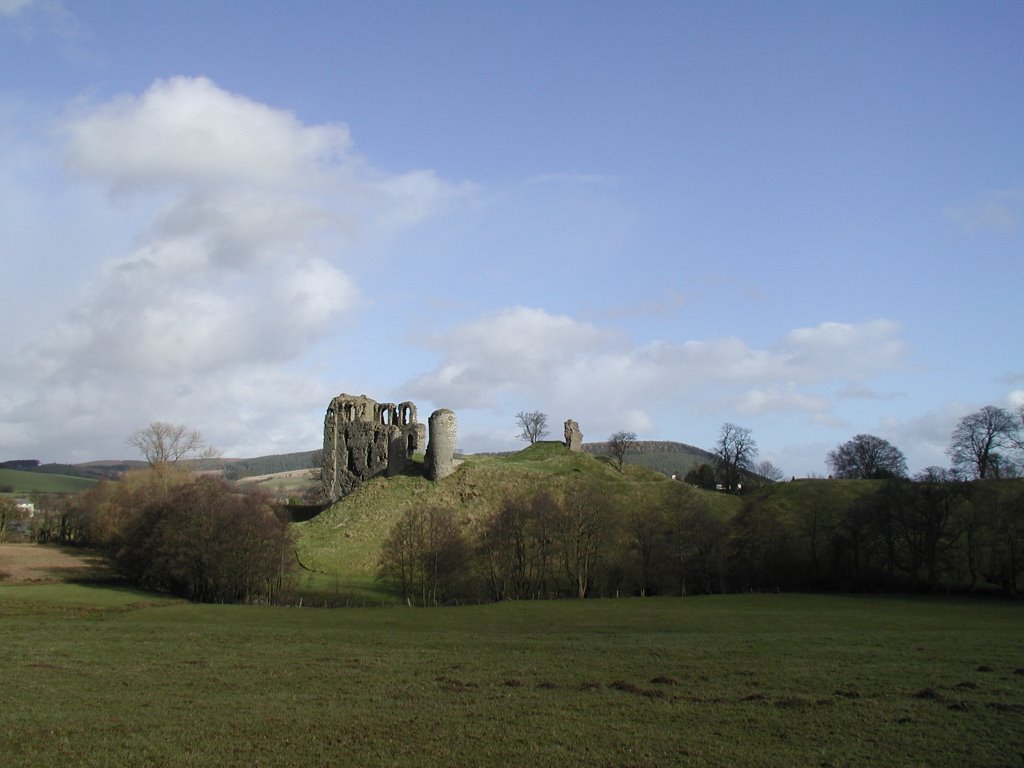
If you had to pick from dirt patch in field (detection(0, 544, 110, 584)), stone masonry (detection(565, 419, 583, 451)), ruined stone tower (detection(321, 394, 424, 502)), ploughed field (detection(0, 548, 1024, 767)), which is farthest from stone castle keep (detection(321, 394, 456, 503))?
ploughed field (detection(0, 548, 1024, 767))

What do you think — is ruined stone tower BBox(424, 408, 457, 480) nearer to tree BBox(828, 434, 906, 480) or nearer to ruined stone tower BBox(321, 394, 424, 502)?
ruined stone tower BBox(321, 394, 424, 502)

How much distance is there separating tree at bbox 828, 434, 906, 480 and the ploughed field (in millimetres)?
89179

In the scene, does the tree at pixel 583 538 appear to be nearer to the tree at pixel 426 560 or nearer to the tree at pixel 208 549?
the tree at pixel 426 560

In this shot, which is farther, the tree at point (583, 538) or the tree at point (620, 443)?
the tree at point (620, 443)

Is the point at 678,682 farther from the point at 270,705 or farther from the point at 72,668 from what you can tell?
the point at 72,668

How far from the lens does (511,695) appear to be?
767 inches

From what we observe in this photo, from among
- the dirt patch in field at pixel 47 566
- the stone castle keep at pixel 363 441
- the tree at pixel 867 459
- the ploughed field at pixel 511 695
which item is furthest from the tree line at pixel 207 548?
the tree at pixel 867 459

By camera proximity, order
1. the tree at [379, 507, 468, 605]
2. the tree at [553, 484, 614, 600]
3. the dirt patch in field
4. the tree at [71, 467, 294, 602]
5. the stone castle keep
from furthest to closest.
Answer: the stone castle keep
the tree at [553, 484, 614, 600]
the dirt patch in field
the tree at [379, 507, 468, 605]
the tree at [71, 467, 294, 602]

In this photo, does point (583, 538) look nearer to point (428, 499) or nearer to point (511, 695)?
point (428, 499)

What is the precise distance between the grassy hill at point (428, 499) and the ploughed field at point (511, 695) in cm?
3189

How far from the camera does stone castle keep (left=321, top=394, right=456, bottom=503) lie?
3691 inches

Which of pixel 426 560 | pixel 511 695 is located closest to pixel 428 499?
pixel 426 560

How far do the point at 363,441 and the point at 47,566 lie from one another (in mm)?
39008

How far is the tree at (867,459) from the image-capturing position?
119000mm
